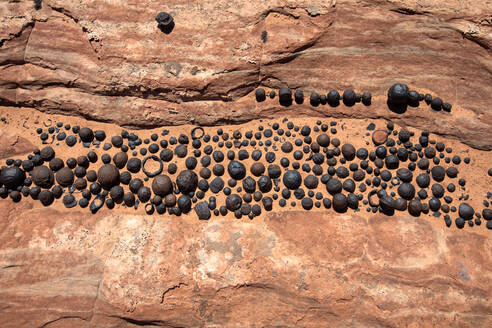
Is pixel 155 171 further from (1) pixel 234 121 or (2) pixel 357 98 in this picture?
(2) pixel 357 98

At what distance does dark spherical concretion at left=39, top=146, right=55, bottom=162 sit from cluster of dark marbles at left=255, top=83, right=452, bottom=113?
4573 mm

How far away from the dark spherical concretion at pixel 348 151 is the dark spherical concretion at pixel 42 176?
20.1ft

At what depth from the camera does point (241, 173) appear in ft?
24.9

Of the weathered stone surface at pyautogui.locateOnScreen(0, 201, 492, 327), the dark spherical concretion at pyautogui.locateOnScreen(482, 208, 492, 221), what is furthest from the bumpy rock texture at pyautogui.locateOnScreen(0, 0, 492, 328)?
the dark spherical concretion at pyautogui.locateOnScreen(482, 208, 492, 221)

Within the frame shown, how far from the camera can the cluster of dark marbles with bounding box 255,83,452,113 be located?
7852 millimetres

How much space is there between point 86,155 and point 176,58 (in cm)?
288

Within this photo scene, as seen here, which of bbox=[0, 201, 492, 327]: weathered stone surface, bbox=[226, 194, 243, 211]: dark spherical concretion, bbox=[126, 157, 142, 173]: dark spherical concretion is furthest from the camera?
bbox=[126, 157, 142, 173]: dark spherical concretion

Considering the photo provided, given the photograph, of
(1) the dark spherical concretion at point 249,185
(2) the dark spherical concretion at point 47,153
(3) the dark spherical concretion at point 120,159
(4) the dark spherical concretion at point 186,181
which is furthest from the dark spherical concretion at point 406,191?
(2) the dark spherical concretion at point 47,153

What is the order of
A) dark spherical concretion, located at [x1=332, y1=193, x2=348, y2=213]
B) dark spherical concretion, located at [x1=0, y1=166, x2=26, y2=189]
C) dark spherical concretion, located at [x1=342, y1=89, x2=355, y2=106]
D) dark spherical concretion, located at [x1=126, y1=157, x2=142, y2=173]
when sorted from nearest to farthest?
dark spherical concretion, located at [x1=332, y1=193, x2=348, y2=213]
dark spherical concretion, located at [x1=0, y1=166, x2=26, y2=189]
dark spherical concretion, located at [x1=126, y1=157, x2=142, y2=173]
dark spherical concretion, located at [x1=342, y1=89, x2=355, y2=106]

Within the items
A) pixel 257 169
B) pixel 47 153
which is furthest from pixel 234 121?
pixel 47 153

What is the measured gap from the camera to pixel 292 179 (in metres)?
7.41

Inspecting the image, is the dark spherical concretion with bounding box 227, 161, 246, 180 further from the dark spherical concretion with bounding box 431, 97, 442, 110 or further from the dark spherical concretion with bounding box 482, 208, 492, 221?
the dark spherical concretion with bounding box 482, 208, 492, 221

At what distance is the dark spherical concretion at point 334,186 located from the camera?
7359mm

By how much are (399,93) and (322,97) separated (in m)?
1.57
